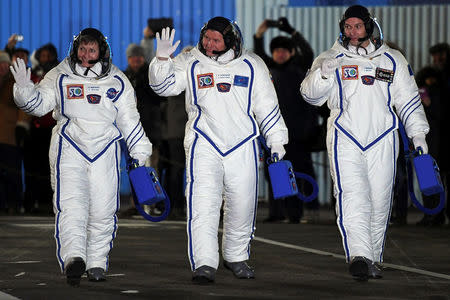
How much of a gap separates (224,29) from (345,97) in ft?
3.52

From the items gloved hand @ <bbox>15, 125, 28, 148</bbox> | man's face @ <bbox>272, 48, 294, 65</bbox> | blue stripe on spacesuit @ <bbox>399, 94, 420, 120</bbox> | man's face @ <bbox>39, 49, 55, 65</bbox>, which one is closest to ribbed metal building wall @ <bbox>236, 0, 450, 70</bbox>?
man's face @ <bbox>272, 48, 294, 65</bbox>

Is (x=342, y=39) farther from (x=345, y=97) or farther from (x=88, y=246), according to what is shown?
(x=88, y=246)

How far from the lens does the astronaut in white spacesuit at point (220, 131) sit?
9430 millimetres

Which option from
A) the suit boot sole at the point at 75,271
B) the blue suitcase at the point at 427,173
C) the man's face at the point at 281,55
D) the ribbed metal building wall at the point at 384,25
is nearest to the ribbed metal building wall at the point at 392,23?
the ribbed metal building wall at the point at 384,25

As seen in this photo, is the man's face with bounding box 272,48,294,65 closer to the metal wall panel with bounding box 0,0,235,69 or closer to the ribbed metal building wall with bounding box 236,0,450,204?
the ribbed metal building wall with bounding box 236,0,450,204

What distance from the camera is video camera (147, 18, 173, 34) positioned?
16.8 metres

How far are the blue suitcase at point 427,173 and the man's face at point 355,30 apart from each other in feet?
3.27

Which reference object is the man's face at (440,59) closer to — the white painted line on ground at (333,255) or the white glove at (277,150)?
the white painted line on ground at (333,255)

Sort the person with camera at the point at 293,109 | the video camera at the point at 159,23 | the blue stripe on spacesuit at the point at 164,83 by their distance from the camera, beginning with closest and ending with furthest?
the blue stripe on spacesuit at the point at 164,83
the person with camera at the point at 293,109
the video camera at the point at 159,23

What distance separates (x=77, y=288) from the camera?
9008mm

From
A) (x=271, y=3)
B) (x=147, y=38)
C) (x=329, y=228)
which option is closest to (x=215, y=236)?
(x=329, y=228)

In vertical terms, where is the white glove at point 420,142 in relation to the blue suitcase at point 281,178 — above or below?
above

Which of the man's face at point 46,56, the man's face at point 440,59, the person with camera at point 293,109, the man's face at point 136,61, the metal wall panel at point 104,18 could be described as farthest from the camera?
the metal wall panel at point 104,18

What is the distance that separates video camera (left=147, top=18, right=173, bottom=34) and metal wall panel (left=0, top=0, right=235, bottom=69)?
56.6 inches
